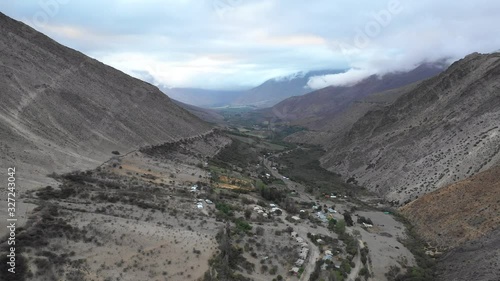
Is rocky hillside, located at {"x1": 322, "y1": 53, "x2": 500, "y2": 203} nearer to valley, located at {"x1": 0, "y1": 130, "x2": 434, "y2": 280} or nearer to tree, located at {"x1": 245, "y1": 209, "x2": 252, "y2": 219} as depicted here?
valley, located at {"x1": 0, "y1": 130, "x2": 434, "y2": 280}

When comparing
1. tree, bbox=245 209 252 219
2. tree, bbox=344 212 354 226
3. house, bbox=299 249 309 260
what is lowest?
house, bbox=299 249 309 260

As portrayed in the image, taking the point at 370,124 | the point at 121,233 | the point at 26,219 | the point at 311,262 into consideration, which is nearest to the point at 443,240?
the point at 311,262

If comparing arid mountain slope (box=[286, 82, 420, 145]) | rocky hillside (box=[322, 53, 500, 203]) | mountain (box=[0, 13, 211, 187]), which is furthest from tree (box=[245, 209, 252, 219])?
arid mountain slope (box=[286, 82, 420, 145])

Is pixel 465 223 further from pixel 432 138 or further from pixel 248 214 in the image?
pixel 432 138

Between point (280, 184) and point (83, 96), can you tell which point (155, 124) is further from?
point (280, 184)

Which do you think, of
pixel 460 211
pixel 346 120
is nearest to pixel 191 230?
pixel 460 211

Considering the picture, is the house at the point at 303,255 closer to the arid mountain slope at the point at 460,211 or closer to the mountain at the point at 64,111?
the arid mountain slope at the point at 460,211
